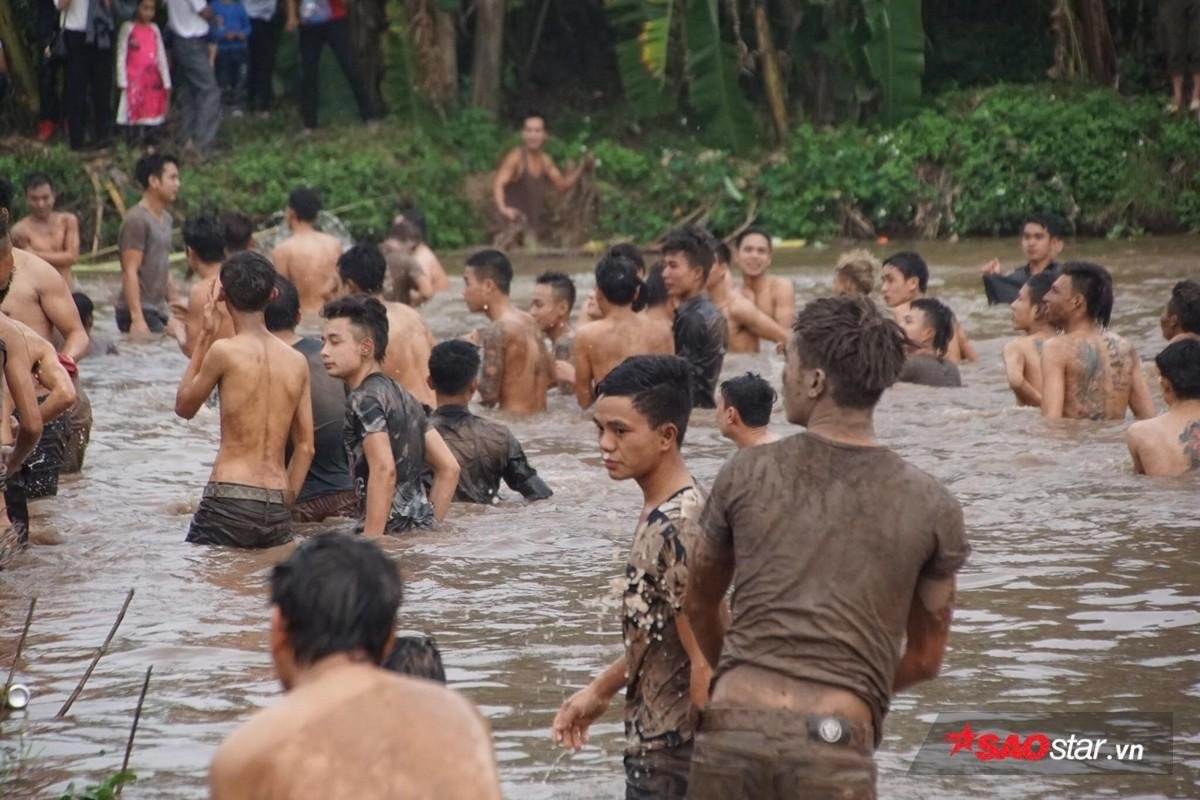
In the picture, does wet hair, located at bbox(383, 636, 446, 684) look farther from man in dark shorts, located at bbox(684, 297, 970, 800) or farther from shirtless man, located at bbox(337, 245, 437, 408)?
shirtless man, located at bbox(337, 245, 437, 408)

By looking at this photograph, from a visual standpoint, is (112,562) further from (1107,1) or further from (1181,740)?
(1107,1)

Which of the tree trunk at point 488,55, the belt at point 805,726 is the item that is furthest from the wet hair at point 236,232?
the tree trunk at point 488,55

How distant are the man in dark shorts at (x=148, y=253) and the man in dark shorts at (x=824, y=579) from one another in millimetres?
10762

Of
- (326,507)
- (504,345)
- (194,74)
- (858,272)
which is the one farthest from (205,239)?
(194,74)

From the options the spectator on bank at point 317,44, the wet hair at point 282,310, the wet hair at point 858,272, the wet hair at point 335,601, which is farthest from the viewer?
the spectator on bank at point 317,44

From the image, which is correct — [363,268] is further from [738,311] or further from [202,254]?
[738,311]

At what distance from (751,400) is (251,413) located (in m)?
2.26

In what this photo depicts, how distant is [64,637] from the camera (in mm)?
7168

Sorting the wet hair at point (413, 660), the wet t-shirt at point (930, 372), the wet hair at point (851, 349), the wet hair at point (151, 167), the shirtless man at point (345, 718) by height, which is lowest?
the wet t-shirt at point (930, 372)

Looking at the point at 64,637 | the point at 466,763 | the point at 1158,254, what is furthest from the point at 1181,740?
the point at 1158,254

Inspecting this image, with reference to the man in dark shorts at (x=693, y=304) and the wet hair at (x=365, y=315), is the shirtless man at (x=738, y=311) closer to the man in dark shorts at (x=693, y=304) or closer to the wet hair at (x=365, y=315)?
the man in dark shorts at (x=693, y=304)

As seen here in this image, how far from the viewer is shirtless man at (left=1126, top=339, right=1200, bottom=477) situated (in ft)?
29.3

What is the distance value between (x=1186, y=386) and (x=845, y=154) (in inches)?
492

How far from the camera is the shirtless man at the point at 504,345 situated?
37.3ft
